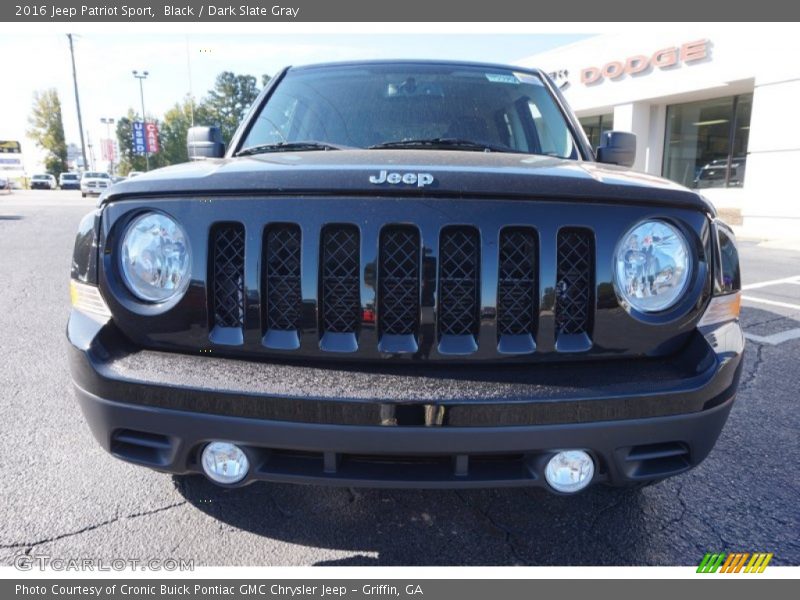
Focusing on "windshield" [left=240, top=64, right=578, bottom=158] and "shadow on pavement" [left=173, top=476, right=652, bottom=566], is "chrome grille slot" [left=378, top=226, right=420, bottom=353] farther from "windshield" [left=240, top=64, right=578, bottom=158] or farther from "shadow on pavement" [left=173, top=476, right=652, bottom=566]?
"windshield" [left=240, top=64, right=578, bottom=158]

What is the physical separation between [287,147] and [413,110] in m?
0.74

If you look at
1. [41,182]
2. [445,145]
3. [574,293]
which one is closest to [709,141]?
[445,145]

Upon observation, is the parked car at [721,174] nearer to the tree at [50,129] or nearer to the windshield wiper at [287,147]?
the windshield wiper at [287,147]

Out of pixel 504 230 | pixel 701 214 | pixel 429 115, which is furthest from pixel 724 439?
pixel 429 115

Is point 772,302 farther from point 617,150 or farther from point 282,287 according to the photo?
point 282,287

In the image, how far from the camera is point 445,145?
8.05ft

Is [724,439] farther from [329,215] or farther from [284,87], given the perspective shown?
[284,87]

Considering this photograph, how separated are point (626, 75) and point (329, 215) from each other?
18748mm

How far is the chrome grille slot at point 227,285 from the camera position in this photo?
5.27 ft

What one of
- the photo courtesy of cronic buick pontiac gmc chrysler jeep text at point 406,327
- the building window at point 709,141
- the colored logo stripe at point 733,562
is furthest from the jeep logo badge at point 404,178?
the building window at point 709,141

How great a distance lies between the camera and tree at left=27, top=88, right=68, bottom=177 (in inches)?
2598

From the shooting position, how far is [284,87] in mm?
3023

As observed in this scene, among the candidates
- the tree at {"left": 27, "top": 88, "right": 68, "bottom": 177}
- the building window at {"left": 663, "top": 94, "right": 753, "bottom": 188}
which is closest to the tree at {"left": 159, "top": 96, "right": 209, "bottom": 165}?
the tree at {"left": 27, "top": 88, "right": 68, "bottom": 177}

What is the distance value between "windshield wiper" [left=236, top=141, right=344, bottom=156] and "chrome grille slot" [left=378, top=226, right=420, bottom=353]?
3.21 ft
